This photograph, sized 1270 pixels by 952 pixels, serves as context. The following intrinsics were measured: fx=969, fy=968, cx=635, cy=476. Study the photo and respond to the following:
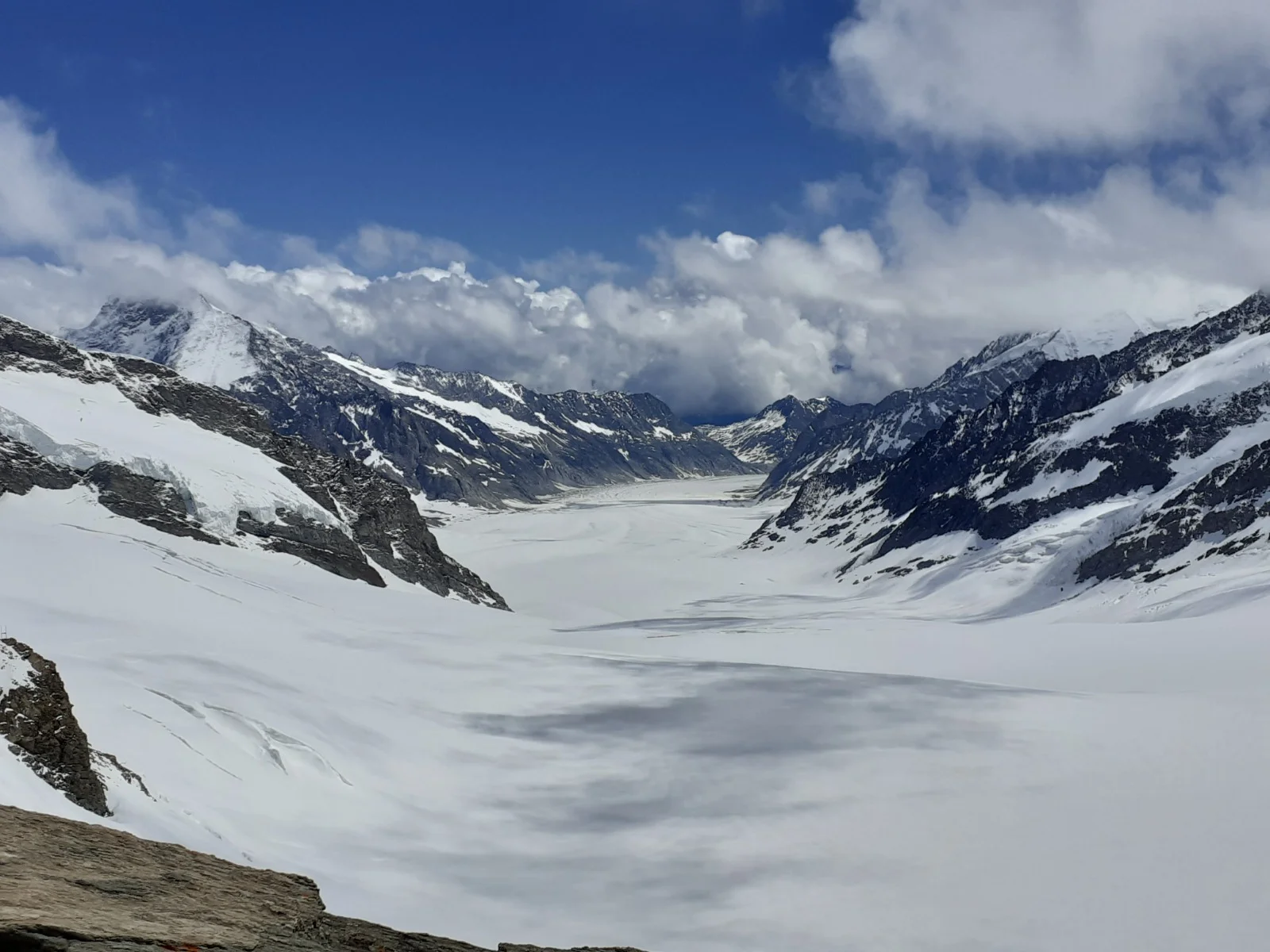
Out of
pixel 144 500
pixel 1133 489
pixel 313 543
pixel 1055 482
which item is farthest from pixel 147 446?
pixel 1055 482

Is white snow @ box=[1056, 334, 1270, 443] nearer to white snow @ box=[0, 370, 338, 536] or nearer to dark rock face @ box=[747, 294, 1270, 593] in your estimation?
dark rock face @ box=[747, 294, 1270, 593]

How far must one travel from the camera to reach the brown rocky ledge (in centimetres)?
911

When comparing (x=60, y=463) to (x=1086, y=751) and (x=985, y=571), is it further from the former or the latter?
(x=985, y=571)

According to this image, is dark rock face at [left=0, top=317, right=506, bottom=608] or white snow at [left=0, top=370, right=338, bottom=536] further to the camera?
white snow at [left=0, top=370, right=338, bottom=536]

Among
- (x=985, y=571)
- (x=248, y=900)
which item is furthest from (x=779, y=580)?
(x=248, y=900)

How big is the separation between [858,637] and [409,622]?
36.0 meters

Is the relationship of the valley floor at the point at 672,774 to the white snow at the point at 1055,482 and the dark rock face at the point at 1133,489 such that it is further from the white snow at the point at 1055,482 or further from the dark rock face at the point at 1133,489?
the white snow at the point at 1055,482

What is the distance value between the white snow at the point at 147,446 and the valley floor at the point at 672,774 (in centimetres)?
Answer: 2088

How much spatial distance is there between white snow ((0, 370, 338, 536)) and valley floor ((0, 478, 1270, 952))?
→ 20.9 meters

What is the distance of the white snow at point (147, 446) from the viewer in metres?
80.7

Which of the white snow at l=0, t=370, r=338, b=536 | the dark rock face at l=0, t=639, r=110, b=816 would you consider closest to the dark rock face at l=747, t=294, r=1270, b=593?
the white snow at l=0, t=370, r=338, b=536

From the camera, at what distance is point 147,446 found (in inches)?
3393

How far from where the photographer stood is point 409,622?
215ft

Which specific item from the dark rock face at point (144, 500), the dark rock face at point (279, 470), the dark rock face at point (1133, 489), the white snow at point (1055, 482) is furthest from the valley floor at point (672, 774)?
the white snow at point (1055, 482)
